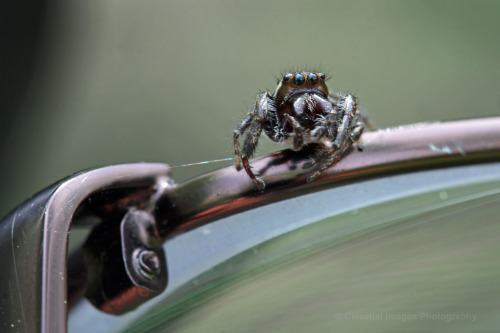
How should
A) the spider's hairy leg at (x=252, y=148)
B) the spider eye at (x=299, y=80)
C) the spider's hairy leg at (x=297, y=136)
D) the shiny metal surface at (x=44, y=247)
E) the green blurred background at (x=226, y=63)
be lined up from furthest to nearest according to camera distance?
1. the green blurred background at (x=226, y=63)
2. the spider eye at (x=299, y=80)
3. the spider's hairy leg at (x=297, y=136)
4. the spider's hairy leg at (x=252, y=148)
5. the shiny metal surface at (x=44, y=247)

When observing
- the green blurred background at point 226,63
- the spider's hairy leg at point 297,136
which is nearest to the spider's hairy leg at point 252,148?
the spider's hairy leg at point 297,136

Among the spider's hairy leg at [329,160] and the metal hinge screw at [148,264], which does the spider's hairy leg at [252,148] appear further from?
Result: the metal hinge screw at [148,264]

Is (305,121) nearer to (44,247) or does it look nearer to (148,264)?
(148,264)

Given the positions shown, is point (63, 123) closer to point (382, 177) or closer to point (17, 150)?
point (17, 150)

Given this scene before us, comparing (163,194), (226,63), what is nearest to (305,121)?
(163,194)

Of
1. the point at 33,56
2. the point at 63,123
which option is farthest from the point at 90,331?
the point at 63,123

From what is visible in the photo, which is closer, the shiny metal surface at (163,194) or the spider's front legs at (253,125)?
the shiny metal surface at (163,194)

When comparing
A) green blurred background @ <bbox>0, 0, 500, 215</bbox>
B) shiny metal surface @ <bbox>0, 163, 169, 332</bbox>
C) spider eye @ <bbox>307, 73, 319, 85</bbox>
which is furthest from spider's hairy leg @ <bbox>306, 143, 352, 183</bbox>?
green blurred background @ <bbox>0, 0, 500, 215</bbox>
